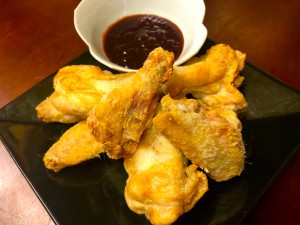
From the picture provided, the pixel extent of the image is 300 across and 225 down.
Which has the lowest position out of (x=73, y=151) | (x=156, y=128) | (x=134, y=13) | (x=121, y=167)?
(x=121, y=167)

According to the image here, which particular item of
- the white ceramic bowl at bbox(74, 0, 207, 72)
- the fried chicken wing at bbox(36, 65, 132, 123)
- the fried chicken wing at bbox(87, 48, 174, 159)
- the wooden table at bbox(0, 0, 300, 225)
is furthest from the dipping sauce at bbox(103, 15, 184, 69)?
the wooden table at bbox(0, 0, 300, 225)

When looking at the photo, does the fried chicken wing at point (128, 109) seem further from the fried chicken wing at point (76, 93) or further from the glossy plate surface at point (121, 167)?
the glossy plate surface at point (121, 167)

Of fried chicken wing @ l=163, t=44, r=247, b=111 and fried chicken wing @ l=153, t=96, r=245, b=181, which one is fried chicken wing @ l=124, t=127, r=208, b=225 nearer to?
fried chicken wing @ l=153, t=96, r=245, b=181

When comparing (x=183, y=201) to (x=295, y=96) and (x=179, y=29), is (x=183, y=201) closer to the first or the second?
(x=295, y=96)

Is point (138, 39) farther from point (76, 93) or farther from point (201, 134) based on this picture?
point (201, 134)

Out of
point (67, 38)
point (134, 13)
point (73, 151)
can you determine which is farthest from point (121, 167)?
point (67, 38)

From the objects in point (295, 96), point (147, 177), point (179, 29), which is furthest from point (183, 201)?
point (179, 29)

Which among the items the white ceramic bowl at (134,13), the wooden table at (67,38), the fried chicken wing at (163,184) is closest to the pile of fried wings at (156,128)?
the fried chicken wing at (163,184)
